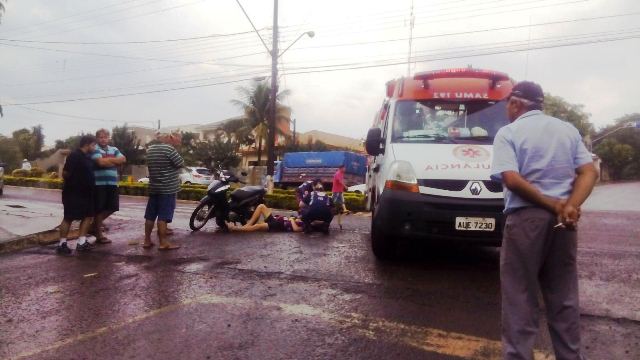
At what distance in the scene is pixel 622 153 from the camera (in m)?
57.1

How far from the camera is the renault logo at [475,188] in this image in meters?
5.15

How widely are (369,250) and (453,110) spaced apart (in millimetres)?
2317

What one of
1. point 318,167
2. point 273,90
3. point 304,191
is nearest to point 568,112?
point 318,167

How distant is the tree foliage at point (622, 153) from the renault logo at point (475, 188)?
59.3 metres

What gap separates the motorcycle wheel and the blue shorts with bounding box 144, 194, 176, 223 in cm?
194

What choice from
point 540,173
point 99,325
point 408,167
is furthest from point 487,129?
point 99,325

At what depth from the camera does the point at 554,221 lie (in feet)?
8.57

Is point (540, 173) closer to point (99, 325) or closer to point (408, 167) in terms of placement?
point (408, 167)

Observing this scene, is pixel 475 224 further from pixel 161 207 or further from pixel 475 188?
pixel 161 207

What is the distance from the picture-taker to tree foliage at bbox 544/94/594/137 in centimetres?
5091

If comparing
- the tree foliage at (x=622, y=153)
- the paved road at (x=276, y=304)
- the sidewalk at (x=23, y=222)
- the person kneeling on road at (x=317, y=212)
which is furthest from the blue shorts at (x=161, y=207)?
the tree foliage at (x=622, y=153)

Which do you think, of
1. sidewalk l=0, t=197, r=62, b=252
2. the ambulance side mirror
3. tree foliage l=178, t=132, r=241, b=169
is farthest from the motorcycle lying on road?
tree foliage l=178, t=132, r=241, b=169

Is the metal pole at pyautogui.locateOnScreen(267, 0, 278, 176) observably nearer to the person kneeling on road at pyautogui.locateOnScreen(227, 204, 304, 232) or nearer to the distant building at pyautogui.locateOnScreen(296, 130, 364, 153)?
the person kneeling on road at pyautogui.locateOnScreen(227, 204, 304, 232)

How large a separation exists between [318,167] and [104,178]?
78.9 feet
